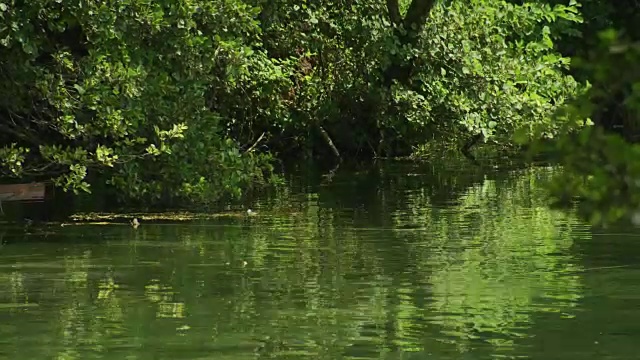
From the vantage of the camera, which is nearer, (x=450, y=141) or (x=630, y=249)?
(x=630, y=249)

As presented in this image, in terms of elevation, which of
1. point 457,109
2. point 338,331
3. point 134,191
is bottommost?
point 338,331

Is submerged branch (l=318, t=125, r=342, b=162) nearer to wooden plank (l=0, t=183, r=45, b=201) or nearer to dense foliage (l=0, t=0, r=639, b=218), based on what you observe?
dense foliage (l=0, t=0, r=639, b=218)

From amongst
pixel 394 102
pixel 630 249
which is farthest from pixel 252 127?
pixel 630 249

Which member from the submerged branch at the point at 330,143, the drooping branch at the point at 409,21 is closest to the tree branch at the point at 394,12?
the drooping branch at the point at 409,21

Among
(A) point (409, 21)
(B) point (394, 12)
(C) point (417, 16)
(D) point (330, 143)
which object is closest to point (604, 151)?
(C) point (417, 16)

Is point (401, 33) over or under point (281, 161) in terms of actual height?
over

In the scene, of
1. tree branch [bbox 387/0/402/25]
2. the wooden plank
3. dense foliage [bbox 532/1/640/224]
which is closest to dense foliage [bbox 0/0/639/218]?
tree branch [bbox 387/0/402/25]

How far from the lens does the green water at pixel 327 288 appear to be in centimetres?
800

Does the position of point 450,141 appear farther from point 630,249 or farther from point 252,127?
point 630,249

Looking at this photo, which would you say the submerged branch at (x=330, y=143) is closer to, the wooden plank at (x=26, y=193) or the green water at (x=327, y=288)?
the green water at (x=327, y=288)

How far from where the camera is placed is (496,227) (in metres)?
14.1

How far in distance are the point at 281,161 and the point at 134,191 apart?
10.4 m

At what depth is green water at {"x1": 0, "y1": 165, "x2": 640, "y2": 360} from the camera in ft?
26.2

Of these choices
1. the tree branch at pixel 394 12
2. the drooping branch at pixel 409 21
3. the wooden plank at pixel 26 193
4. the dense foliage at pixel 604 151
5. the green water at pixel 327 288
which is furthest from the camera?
the tree branch at pixel 394 12
